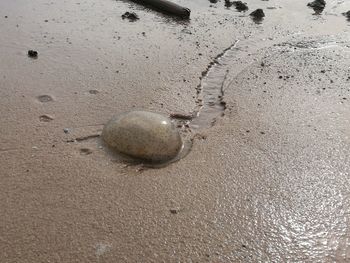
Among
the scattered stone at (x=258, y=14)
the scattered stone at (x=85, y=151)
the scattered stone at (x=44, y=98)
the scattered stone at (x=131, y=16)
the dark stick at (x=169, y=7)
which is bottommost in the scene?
the scattered stone at (x=85, y=151)

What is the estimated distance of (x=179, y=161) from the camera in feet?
10.3

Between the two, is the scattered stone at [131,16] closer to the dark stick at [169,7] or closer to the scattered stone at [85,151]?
the dark stick at [169,7]

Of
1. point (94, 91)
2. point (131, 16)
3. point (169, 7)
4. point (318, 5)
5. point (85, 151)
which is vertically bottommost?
point (85, 151)

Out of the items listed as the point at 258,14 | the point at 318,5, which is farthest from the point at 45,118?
the point at 318,5

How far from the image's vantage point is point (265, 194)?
2.86 m

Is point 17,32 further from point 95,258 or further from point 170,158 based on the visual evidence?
point 95,258

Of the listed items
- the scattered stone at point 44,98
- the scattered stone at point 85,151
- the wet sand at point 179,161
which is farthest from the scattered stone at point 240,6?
the scattered stone at point 85,151

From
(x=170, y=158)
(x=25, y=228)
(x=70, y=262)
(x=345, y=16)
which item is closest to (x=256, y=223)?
(x=170, y=158)

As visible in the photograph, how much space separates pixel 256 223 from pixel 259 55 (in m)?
2.90

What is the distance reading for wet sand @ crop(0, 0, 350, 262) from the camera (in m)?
2.47

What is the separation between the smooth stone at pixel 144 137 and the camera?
122 inches

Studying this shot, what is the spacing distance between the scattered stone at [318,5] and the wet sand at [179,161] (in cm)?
112

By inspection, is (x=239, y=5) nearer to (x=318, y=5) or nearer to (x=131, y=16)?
(x=318, y=5)

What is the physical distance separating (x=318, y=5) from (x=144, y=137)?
15.7ft
